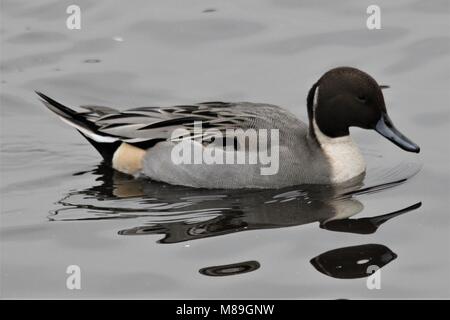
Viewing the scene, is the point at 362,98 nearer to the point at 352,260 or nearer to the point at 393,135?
the point at 393,135

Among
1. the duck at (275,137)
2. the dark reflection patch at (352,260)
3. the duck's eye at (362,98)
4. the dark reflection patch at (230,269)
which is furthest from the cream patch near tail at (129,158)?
the dark reflection patch at (352,260)

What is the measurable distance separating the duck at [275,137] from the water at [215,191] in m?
0.14

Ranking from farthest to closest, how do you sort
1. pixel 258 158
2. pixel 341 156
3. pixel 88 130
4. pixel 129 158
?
pixel 88 130
pixel 129 158
pixel 341 156
pixel 258 158

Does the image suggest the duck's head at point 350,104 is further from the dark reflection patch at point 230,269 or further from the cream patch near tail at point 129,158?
the dark reflection patch at point 230,269

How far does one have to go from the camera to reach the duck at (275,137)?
8961 millimetres

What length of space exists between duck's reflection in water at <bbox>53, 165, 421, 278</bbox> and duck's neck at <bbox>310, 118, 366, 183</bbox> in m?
0.11

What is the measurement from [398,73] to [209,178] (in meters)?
2.99

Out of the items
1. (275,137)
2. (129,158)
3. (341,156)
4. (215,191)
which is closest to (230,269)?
(215,191)

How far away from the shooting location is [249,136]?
8.95m

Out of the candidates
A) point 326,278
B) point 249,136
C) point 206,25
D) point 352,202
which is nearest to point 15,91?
point 206,25

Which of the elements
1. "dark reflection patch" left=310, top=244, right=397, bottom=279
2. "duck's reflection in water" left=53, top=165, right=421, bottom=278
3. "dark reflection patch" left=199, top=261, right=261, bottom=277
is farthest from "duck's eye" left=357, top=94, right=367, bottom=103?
"dark reflection patch" left=199, top=261, right=261, bottom=277

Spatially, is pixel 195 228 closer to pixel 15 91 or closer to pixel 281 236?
pixel 281 236

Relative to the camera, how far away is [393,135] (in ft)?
29.7

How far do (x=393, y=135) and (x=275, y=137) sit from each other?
3.08 ft
